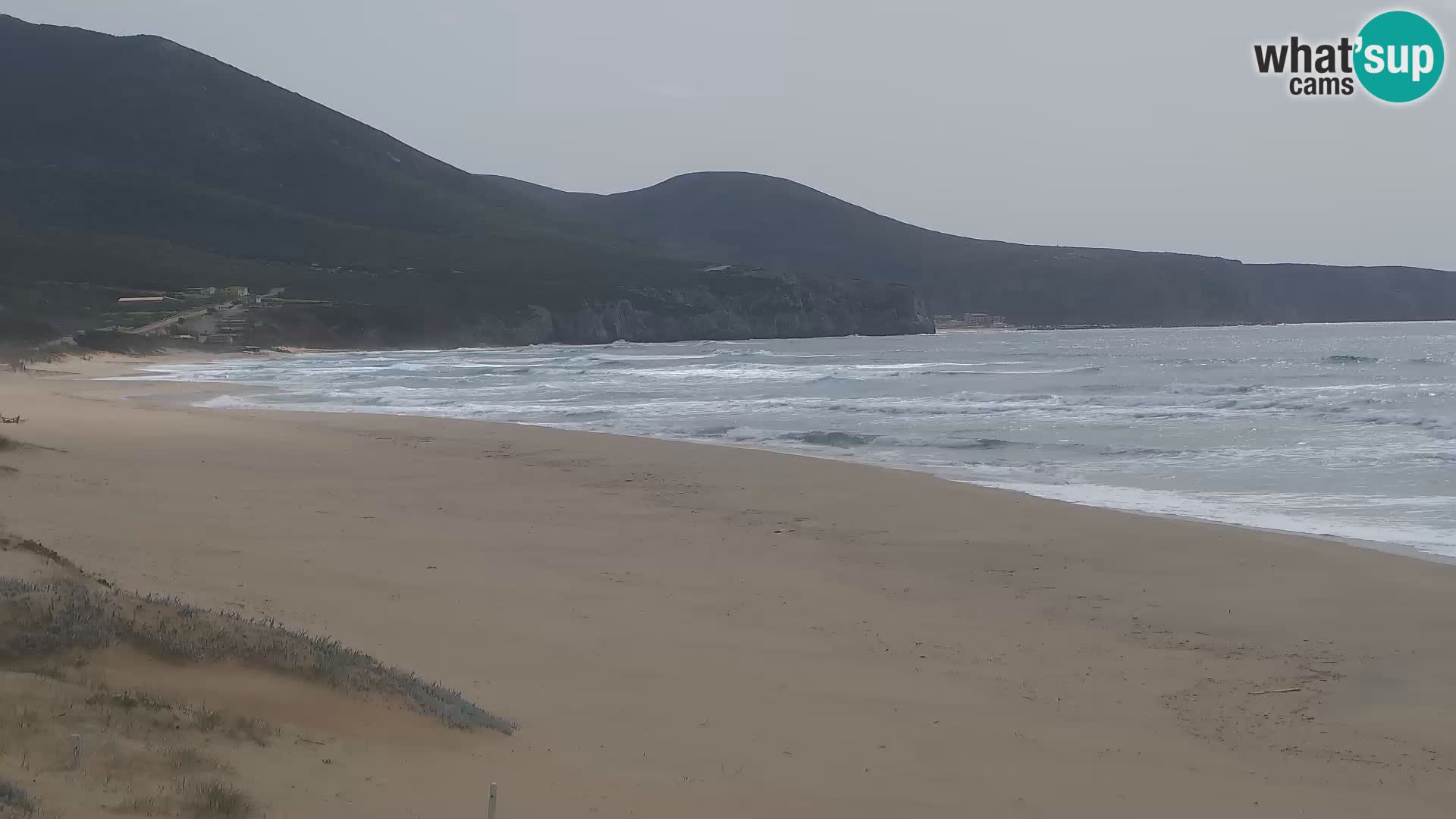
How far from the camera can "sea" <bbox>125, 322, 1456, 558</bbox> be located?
13.1 meters

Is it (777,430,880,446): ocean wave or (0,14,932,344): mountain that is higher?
(0,14,932,344): mountain

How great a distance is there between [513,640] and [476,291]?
10045cm

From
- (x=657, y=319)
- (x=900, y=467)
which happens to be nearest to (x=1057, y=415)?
(x=900, y=467)

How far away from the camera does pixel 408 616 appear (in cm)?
639

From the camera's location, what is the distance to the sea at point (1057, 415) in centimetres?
1308

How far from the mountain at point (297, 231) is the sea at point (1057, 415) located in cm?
2986

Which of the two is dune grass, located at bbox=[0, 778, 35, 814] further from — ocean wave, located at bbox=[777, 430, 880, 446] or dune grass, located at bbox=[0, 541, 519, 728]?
ocean wave, located at bbox=[777, 430, 880, 446]

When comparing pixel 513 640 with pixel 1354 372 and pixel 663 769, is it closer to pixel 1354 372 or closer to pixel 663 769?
pixel 663 769

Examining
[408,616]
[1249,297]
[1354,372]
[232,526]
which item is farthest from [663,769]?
[1249,297]

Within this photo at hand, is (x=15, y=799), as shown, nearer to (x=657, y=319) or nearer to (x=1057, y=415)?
(x=1057, y=415)

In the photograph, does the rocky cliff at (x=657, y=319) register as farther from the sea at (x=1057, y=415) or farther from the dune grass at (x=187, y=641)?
the dune grass at (x=187, y=641)

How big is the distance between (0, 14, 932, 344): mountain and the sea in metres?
29.9

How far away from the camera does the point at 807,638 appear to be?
6688mm

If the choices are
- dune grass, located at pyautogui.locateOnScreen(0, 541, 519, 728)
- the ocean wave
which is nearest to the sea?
the ocean wave
